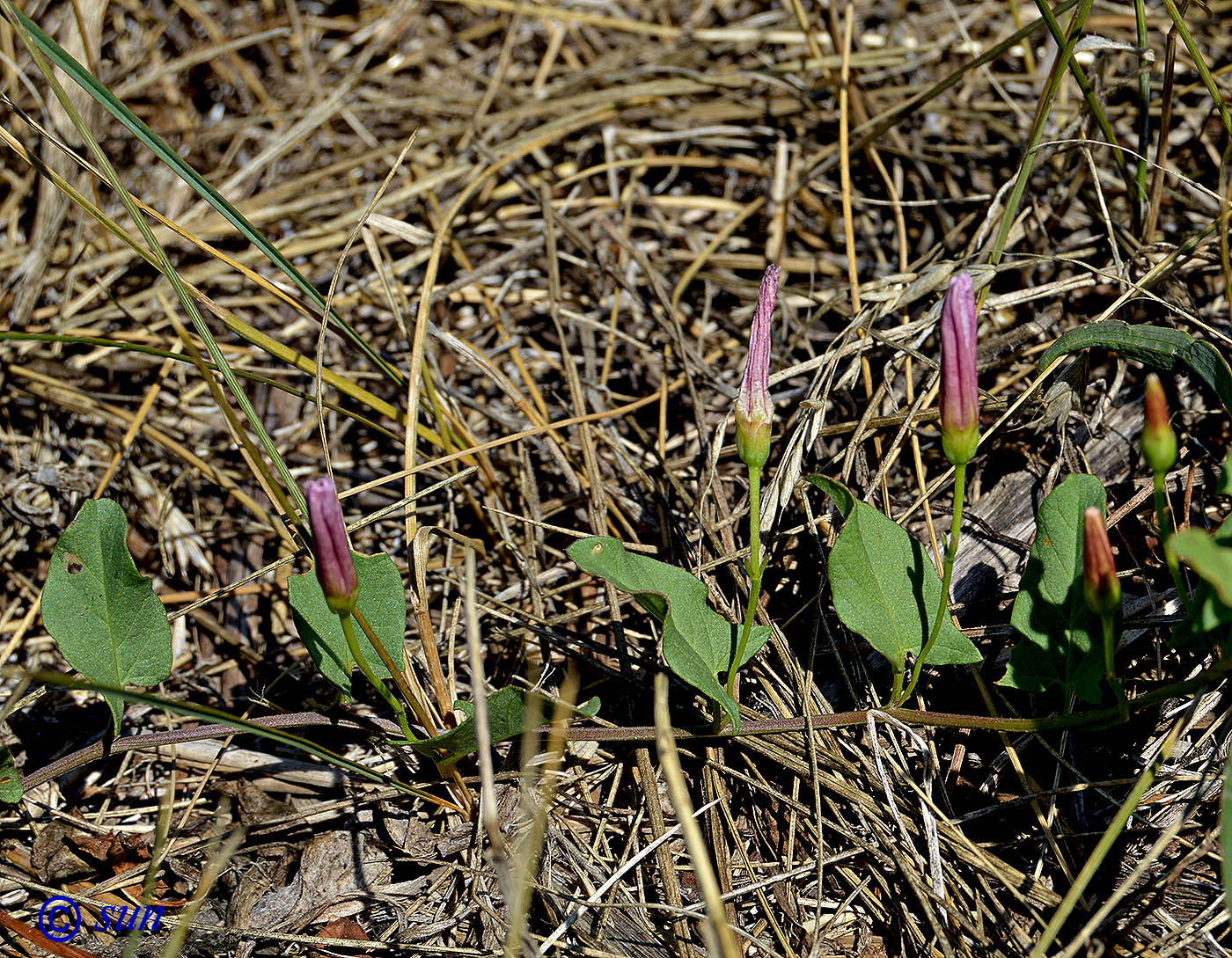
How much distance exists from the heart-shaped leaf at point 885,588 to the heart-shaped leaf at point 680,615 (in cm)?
16

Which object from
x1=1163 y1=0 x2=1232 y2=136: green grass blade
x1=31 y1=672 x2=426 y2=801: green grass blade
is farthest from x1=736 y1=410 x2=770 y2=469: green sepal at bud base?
x1=1163 y1=0 x2=1232 y2=136: green grass blade

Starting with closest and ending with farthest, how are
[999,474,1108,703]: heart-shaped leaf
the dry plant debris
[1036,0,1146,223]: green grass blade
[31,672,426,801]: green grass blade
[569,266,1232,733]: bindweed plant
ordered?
[31,672,426,801]: green grass blade, [569,266,1232,733]: bindweed plant, [999,474,1108,703]: heart-shaped leaf, the dry plant debris, [1036,0,1146,223]: green grass blade

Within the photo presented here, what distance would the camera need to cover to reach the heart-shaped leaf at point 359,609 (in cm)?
152

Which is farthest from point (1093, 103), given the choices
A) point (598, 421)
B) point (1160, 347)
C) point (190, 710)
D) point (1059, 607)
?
point (190, 710)

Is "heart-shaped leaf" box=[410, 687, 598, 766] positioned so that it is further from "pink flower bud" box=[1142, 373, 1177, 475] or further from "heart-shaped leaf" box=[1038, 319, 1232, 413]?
"heart-shaped leaf" box=[1038, 319, 1232, 413]

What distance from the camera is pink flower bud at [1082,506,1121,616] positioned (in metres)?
1.24

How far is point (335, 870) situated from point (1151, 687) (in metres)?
1.42

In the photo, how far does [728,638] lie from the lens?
153 centimetres

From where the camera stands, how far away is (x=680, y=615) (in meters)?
1.47

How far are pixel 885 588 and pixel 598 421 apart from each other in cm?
88

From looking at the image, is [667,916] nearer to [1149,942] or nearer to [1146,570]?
[1149,942]

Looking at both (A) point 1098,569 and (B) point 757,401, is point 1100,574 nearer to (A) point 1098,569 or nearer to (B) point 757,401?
(A) point 1098,569

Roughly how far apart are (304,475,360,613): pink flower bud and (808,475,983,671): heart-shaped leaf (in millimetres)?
706

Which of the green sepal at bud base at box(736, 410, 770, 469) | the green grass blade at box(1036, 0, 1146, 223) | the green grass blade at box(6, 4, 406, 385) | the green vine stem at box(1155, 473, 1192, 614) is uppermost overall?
the green grass blade at box(6, 4, 406, 385)
